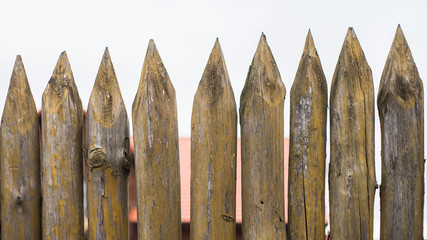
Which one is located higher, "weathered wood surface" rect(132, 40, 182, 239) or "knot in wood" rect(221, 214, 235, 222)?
"weathered wood surface" rect(132, 40, 182, 239)

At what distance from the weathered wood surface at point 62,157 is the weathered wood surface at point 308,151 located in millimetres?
1216

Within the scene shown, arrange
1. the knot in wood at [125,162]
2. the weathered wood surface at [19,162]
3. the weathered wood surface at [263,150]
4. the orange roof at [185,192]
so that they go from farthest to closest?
the orange roof at [185,192], the weathered wood surface at [19,162], the knot in wood at [125,162], the weathered wood surface at [263,150]

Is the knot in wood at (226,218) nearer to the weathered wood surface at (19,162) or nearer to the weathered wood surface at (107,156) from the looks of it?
the weathered wood surface at (107,156)

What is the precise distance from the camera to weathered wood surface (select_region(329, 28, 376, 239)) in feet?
9.23

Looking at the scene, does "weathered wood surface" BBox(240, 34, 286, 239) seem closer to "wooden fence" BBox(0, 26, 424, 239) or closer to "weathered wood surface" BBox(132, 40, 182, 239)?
"wooden fence" BBox(0, 26, 424, 239)

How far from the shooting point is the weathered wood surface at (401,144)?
111 inches

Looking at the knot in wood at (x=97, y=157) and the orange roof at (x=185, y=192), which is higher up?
the knot in wood at (x=97, y=157)

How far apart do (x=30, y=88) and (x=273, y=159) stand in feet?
4.85

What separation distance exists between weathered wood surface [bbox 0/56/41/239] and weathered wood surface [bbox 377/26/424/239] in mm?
2002

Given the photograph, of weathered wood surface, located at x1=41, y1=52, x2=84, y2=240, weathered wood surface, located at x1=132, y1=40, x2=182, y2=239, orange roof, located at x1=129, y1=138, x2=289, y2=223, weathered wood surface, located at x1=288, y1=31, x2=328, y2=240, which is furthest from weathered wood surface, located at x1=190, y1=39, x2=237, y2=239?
orange roof, located at x1=129, y1=138, x2=289, y2=223

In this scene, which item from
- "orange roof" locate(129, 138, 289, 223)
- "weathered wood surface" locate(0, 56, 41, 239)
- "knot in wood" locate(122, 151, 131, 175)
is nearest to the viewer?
"knot in wood" locate(122, 151, 131, 175)

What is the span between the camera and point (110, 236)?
2.93 m

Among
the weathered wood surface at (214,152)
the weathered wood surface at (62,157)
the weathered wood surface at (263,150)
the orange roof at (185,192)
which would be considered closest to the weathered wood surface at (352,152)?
the weathered wood surface at (263,150)

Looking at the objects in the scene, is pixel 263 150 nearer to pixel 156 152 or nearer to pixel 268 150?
pixel 268 150
